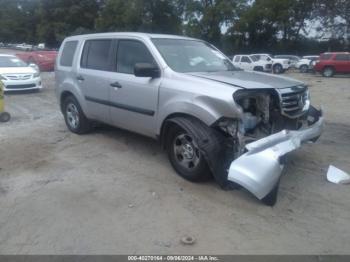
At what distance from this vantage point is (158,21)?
1772 inches

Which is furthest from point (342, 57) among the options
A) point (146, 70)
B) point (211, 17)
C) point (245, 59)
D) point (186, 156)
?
point (186, 156)

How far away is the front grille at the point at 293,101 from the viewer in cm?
501

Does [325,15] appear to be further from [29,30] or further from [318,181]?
[29,30]

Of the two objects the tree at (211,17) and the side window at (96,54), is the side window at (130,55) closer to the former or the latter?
the side window at (96,54)

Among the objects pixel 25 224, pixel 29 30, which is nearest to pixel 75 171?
pixel 25 224

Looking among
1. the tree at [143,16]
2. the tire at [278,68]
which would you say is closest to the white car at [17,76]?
the tire at [278,68]

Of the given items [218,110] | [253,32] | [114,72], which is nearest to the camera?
[218,110]

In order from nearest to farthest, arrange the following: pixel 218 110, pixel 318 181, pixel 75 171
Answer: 1. pixel 218 110
2. pixel 318 181
3. pixel 75 171

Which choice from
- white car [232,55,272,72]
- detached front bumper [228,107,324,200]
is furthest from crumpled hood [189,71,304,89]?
white car [232,55,272,72]

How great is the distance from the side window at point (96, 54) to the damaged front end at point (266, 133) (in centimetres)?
265

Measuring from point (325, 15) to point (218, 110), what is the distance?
42.5 metres

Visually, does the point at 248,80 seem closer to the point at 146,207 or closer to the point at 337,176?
the point at 337,176

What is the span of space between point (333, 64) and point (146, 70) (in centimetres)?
2314

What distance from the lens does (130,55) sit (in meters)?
6.13
